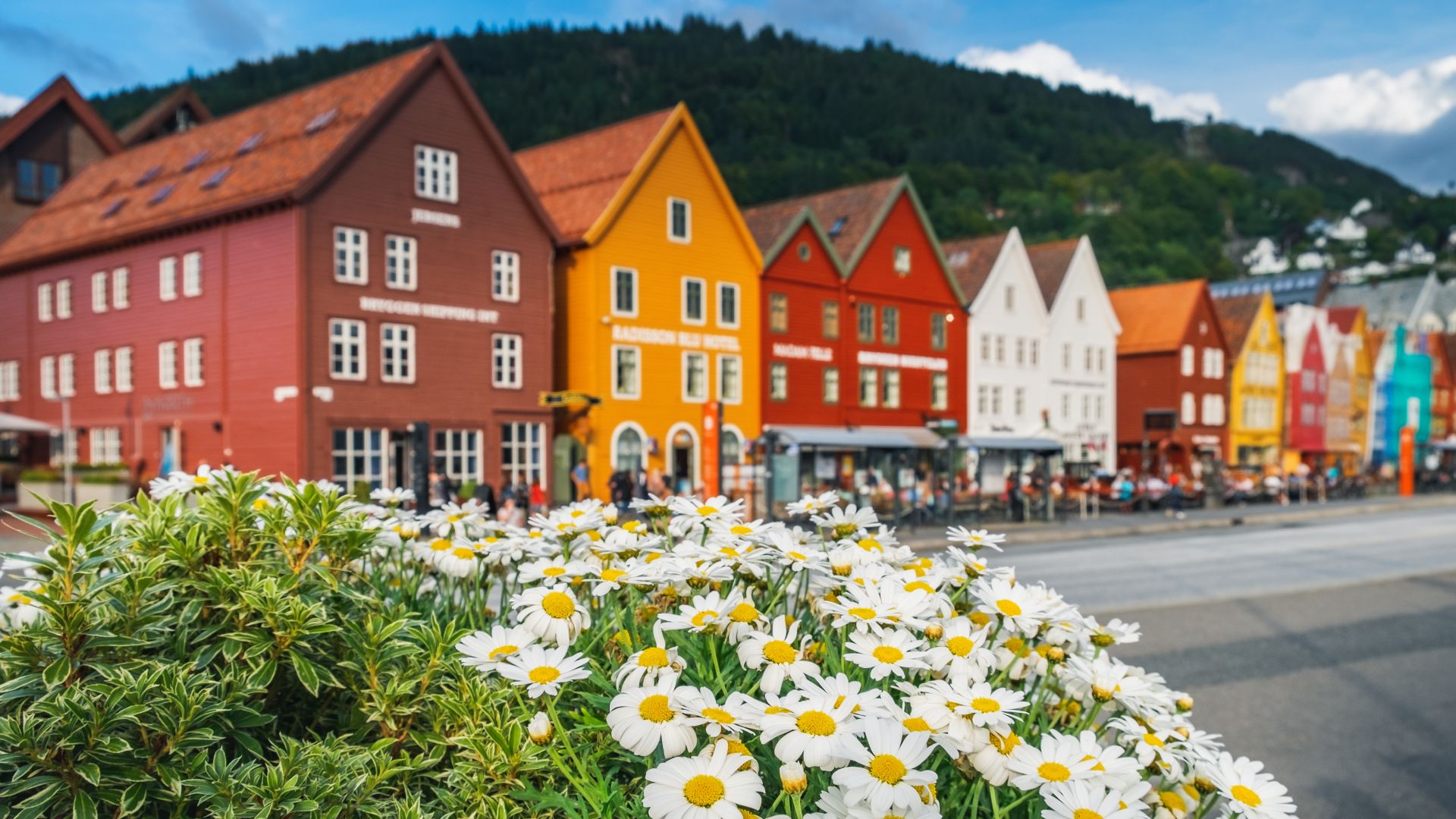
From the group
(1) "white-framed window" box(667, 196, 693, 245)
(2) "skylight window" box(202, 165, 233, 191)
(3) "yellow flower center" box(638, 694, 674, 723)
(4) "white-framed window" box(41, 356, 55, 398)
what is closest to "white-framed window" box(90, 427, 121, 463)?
(4) "white-framed window" box(41, 356, 55, 398)

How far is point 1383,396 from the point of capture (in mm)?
86688

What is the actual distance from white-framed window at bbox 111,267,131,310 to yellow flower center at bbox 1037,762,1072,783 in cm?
3930

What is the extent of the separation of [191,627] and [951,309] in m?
49.4

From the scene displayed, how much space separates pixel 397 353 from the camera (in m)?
33.3

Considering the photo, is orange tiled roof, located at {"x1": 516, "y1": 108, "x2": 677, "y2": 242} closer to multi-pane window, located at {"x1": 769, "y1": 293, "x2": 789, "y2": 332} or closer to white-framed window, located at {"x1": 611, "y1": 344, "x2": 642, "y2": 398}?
white-framed window, located at {"x1": 611, "y1": 344, "x2": 642, "y2": 398}

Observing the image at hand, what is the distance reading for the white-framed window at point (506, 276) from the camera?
35938 mm

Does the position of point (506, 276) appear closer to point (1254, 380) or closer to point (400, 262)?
point (400, 262)

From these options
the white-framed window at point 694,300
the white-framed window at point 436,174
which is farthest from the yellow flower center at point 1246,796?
the white-framed window at point 694,300

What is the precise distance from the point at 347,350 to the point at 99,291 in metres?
11.8

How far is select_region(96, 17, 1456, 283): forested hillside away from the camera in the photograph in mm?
101250

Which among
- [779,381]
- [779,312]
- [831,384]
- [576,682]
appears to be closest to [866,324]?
[831,384]

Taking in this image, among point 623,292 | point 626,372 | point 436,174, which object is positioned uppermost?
point 436,174

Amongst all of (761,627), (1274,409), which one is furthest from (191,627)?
(1274,409)

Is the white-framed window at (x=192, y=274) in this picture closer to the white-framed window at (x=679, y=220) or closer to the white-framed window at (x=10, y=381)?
the white-framed window at (x=10, y=381)
